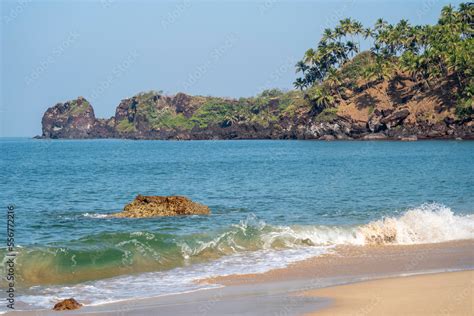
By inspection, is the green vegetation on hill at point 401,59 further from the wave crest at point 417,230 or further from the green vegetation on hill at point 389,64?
the wave crest at point 417,230

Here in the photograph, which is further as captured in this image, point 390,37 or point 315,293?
point 390,37

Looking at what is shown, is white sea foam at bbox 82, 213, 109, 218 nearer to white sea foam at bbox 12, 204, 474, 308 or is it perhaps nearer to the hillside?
white sea foam at bbox 12, 204, 474, 308

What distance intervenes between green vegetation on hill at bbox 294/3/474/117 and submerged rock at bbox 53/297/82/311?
9748 centimetres

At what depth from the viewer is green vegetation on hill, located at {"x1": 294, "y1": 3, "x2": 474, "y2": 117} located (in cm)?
10619

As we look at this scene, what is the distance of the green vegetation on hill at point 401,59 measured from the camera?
106188 mm

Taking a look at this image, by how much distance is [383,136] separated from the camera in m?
116

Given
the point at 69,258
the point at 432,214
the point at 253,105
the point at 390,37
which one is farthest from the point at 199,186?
the point at 253,105

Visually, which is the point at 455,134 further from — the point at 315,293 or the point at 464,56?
the point at 315,293

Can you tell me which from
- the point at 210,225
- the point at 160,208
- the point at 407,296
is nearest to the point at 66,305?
the point at 407,296

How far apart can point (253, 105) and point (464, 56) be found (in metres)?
92.2

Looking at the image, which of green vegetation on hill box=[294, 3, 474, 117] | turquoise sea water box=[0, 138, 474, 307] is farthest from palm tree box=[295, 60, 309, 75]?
turquoise sea water box=[0, 138, 474, 307]

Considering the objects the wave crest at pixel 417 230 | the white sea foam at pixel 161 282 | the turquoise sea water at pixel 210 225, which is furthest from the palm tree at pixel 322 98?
the white sea foam at pixel 161 282

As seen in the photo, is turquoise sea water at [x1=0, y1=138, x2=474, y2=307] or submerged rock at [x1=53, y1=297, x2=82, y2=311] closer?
submerged rock at [x1=53, y1=297, x2=82, y2=311]

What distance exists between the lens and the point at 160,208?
85.6ft
